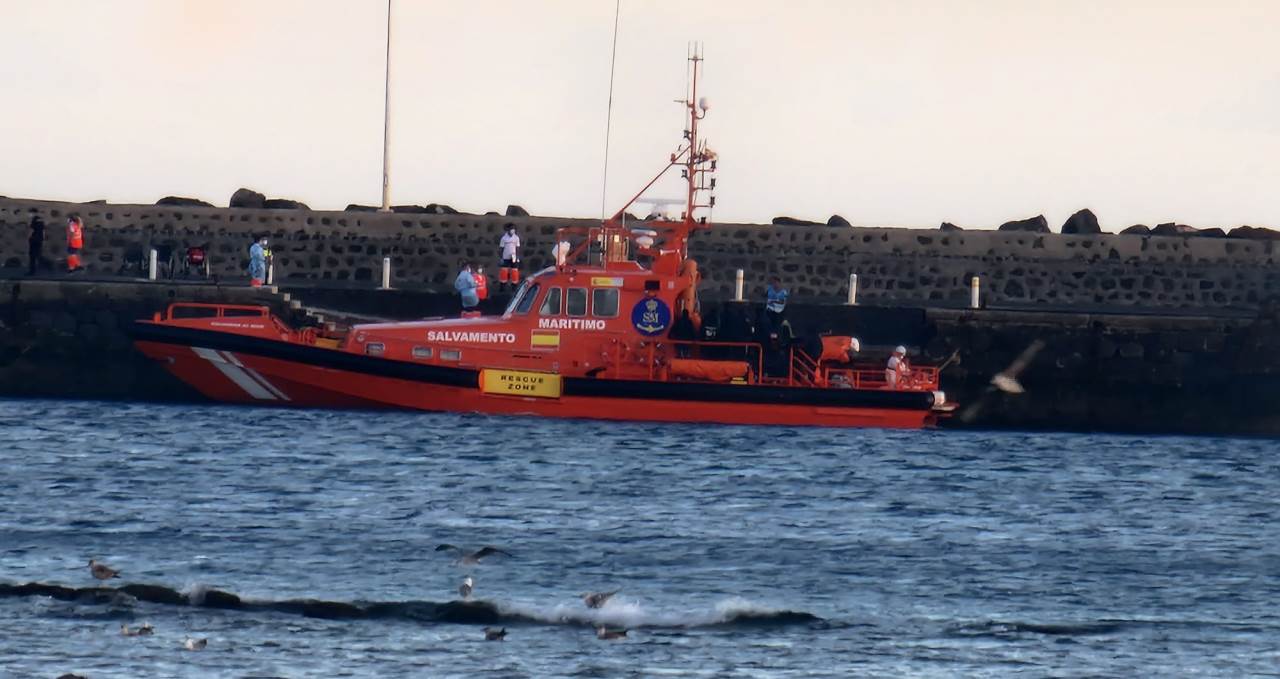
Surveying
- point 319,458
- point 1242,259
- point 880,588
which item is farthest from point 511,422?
point 1242,259

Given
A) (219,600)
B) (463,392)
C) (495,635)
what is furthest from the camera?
(463,392)

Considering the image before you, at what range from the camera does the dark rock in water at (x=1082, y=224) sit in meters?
31.9

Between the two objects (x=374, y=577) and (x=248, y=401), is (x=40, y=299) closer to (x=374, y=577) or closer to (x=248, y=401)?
(x=248, y=401)

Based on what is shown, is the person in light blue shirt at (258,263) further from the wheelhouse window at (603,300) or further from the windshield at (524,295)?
the wheelhouse window at (603,300)

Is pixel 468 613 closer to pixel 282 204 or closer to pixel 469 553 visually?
pixel 469 553

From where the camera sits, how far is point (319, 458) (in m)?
20.1

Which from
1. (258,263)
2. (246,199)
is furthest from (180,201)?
(258,263)

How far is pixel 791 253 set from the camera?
29.0 m

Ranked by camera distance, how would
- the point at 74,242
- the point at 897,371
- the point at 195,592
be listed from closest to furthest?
the point at 195,592 → the point at 897,371 → the point at 74,242

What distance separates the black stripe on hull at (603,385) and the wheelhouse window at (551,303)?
0.67m

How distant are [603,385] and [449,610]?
9.37m

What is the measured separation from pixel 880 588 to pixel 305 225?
15.9 meters

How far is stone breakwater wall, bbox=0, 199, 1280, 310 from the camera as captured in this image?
28.8 metres

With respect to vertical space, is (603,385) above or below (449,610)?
above
